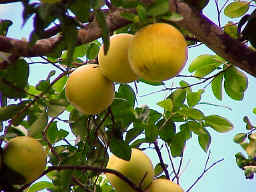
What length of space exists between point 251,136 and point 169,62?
1225mm

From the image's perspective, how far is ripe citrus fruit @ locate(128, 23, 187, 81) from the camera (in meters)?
1.18

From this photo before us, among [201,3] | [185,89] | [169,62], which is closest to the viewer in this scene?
[169,62]

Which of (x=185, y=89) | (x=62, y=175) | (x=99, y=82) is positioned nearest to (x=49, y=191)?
(x=62, y=175)

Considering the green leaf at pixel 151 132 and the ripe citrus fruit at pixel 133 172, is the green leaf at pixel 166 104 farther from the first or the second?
the ripe citrus fruit at pixel 133 172

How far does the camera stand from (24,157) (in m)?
1.33

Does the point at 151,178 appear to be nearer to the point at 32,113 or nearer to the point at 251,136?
the point at 32,113

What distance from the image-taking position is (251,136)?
7.27 feet

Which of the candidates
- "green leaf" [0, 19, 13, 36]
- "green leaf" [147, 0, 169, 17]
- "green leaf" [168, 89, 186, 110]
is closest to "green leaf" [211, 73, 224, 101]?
"green leaf" [168, 89, 186, 110]

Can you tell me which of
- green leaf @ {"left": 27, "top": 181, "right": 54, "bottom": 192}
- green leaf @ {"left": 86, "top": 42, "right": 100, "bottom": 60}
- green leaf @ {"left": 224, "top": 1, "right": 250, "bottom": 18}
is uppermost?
green leaf @ {"left": 224, "top": 1, "right": 250, "bottom": 18}

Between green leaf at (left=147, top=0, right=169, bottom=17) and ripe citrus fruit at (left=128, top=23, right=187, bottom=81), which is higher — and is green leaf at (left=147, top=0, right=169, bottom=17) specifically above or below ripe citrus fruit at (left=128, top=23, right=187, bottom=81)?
above

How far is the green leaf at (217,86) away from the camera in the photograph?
2078 mm

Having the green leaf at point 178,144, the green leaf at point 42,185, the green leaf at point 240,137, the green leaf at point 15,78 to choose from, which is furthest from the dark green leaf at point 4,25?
the green leaf at point 240,137

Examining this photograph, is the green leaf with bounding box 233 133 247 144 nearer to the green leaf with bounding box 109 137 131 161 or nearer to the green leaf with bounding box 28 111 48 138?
the green leaf with bounding box 109 137 131 161

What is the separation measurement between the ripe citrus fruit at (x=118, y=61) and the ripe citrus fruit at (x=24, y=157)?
38 cm
